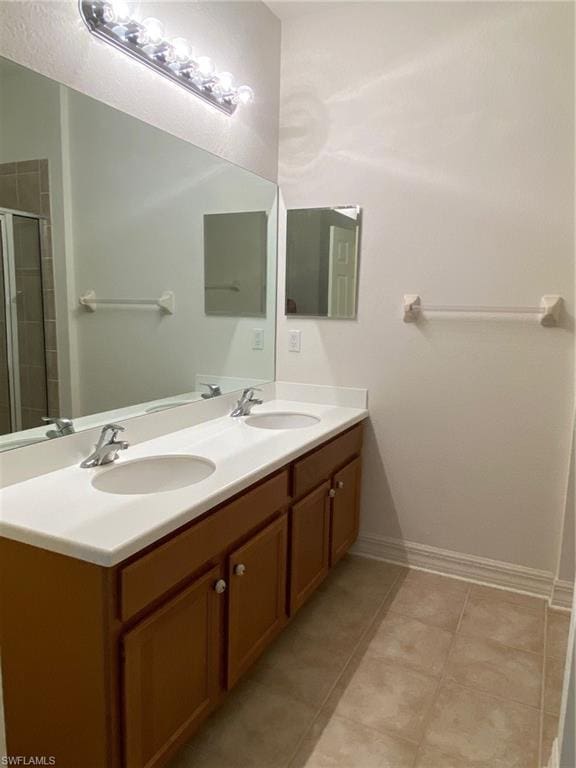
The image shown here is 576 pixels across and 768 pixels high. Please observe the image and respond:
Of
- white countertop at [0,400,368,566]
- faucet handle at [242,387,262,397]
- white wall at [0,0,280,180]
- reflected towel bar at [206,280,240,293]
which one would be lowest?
white countertop at [0,400,368,566]

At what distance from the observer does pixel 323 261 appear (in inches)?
99.0

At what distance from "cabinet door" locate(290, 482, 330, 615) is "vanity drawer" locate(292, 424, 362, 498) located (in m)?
0.05

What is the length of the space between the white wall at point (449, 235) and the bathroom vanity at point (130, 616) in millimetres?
1019

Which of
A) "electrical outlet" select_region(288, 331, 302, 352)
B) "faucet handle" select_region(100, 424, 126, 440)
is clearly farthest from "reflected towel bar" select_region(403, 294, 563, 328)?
"faucet handle" select_region(100, 424, 126, 440)

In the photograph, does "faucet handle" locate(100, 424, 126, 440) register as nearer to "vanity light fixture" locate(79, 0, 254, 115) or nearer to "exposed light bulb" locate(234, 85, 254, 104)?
"vanity light fixture" locate(79, 0, 254, 115)

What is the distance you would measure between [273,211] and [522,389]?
1419 millimetres

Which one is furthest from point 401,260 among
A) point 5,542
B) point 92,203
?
point 5,542

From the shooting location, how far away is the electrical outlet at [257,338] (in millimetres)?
2582

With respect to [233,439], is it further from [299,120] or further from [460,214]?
[299,120]

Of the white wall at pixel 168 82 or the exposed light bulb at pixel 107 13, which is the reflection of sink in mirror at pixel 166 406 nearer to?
the white wall at pixel 168 82

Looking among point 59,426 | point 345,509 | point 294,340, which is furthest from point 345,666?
point 294,340

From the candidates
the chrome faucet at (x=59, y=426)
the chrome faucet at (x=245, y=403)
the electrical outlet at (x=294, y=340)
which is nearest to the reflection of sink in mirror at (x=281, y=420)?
the chrome faucet at (x=245, y=403)

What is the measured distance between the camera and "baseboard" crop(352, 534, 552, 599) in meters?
2.32

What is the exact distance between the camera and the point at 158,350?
1976mm
